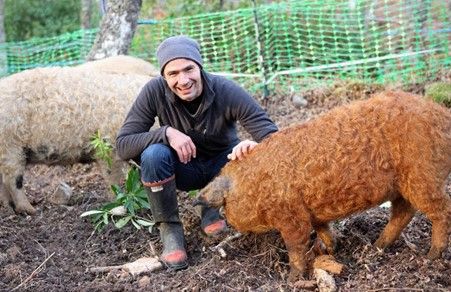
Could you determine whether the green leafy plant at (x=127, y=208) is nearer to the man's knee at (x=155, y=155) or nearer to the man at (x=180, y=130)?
the man at (x=180, y=130)

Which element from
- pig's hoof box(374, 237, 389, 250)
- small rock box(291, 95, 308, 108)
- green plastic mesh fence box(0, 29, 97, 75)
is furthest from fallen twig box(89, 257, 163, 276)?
green plastic mesh fence box(0, 29, 97, 75)

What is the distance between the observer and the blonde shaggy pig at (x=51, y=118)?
5816 mm

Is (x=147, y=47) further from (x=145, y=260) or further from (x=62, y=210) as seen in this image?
(x=145, y=260)

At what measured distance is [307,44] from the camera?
9.90 metres

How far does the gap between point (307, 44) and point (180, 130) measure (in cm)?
562

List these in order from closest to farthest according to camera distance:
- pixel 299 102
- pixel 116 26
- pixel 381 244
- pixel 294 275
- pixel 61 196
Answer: pixel 294 275 < pixel 381 244 < pixel 61 196 < pixel 116 26 < pixel 299 102

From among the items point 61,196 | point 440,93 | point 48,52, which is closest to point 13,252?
point 61,196

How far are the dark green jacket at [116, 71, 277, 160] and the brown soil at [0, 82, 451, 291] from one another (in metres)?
0.72

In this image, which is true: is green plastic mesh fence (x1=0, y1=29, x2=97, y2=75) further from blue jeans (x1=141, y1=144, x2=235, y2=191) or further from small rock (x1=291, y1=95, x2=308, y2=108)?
blue jeans (x1=141, y1=144, x2=235, y2=191)

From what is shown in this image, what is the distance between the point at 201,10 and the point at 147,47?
2210mm

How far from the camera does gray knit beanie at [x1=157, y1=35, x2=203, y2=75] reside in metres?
4.28

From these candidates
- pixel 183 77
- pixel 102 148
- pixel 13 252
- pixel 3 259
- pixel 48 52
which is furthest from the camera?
pixel 48 52

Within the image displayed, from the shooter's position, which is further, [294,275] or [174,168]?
[174,168]

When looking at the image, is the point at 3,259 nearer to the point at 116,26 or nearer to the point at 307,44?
the point at 116,26
